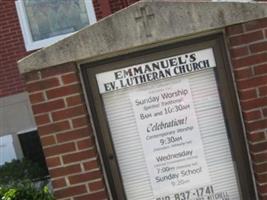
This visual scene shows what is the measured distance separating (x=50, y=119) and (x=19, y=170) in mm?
4765

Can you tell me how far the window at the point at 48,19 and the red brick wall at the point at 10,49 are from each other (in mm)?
116

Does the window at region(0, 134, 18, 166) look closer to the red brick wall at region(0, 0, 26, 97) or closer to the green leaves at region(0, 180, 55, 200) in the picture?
the red brick wall at region(0, 0, 26, 97)

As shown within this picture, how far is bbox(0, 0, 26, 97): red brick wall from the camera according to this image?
923 centimetres

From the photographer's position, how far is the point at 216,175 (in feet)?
12.5

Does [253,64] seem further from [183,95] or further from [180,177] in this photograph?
[180,177]

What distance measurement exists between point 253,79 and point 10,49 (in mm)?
6295

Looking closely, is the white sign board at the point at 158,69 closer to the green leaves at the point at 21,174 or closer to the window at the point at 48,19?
the green leaves at the point at 21,174

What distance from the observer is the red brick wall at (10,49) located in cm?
923

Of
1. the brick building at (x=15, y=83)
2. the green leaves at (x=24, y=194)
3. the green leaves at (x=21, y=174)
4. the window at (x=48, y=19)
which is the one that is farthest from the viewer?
the window at (x=48, y=19)

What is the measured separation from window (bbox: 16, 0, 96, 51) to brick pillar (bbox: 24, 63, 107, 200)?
18.2ft

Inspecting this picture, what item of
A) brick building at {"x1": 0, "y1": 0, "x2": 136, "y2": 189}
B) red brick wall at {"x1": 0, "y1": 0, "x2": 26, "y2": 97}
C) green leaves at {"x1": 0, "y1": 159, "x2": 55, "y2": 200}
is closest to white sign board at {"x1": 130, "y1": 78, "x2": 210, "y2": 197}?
green leaves at {"x1": 0, "y1": 159, "x2": 55, "y2": 200}

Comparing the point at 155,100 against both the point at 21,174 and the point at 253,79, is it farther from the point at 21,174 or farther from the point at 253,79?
the point at 21,174

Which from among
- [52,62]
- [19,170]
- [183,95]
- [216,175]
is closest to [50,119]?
[52,62]

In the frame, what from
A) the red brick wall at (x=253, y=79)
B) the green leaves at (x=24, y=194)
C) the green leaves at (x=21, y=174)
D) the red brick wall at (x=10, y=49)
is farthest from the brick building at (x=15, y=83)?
the red brick wall at (x=253, y=79)
